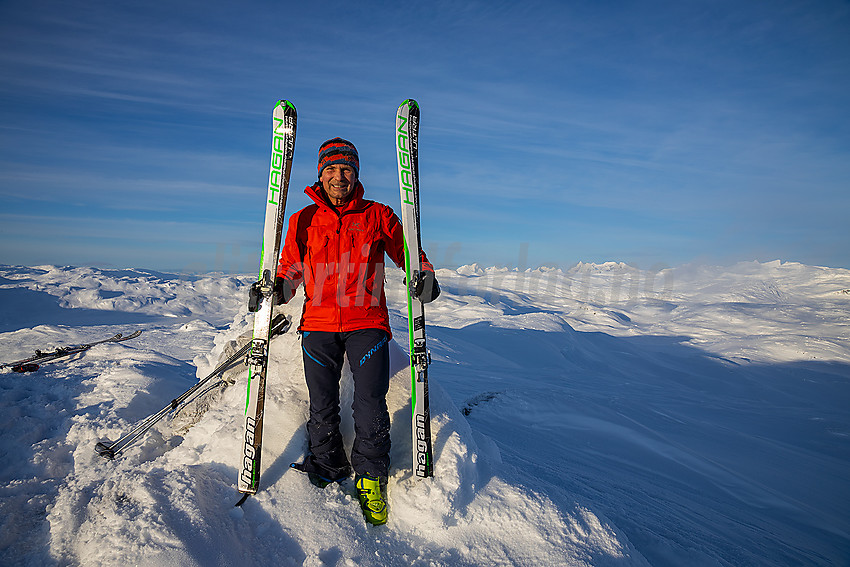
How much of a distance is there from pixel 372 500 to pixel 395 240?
1.95 meters

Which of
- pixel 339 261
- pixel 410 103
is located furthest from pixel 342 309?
pixel 410 103

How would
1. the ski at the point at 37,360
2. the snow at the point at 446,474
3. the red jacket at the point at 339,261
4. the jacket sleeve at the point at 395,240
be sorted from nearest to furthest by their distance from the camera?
the snow at the point at 446,474 < the red jacket at the point at 339,261 < the jacket sleeve at the point at 395,240 < the ski at the point at 37,360

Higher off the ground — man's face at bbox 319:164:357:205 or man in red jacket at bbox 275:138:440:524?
man's face at bbox 319:164:357:205

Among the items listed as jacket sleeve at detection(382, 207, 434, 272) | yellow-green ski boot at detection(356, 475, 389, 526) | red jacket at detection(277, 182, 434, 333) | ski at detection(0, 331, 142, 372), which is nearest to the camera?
yellow-green ski boot at detection(356, 475, 389, 526)

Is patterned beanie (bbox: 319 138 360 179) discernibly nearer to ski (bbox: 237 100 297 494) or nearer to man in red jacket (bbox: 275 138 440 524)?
man in red jacket (bbox: 275 138 440 524)

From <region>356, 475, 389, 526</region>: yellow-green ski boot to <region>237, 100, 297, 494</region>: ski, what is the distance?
0.72 metres

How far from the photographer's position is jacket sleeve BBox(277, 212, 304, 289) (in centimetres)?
321

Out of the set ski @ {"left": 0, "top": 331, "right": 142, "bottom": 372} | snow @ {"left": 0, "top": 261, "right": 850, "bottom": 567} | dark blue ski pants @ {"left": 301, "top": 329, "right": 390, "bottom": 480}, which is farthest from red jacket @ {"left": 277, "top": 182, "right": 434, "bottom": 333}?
ski @ {"left": 0, "top": 331, "right": 142, "bottom": 372}

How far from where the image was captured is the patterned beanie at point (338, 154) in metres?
3.22

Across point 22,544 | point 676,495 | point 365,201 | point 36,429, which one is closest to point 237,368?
point 36,429

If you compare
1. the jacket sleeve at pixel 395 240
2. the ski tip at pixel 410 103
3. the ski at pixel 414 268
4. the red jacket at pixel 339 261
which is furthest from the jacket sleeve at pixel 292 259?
the ski tip at pixel 410 103

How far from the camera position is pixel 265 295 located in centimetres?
317

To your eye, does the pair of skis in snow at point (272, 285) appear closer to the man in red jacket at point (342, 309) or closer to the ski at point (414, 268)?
the ski at point (414, 268)

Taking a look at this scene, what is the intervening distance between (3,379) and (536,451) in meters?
6.83
